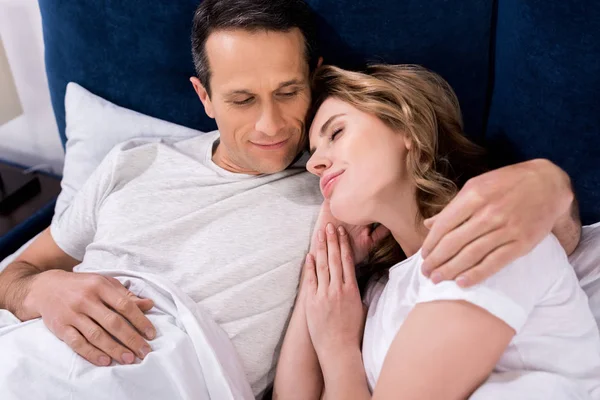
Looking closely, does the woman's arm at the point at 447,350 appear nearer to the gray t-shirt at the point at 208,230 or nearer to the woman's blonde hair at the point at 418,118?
the woman's blonde hair at the point at 418,118

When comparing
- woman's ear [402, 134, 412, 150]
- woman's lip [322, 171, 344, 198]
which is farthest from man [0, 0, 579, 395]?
woman's ear [402, 134, 412, 150]

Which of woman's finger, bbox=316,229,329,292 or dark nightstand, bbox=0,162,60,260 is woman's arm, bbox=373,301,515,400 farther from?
dark nightstand, bbox=0,162,60,260

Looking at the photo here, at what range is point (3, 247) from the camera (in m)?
1.87

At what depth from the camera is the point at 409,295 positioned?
1.09 metres

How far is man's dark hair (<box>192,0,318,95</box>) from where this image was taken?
4.17 feet

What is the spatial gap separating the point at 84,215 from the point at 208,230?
1.33 feet

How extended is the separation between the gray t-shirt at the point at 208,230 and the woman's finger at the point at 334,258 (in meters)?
0.08

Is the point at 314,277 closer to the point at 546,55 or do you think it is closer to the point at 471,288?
the point at 471,288

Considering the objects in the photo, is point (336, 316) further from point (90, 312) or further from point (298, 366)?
point (90, 312)

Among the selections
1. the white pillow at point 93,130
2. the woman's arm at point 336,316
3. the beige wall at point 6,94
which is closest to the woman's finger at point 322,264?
the woman's arm at point 336,316

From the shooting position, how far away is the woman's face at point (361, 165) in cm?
114

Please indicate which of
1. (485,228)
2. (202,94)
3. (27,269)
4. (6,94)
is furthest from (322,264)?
(6,94)

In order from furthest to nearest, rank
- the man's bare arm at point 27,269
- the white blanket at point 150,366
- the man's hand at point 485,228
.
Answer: the man's bare arm at point 27,269 → the white blanket at point 150,366 → the man's hand at point 485,228

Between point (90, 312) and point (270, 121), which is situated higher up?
point (270, 121)
